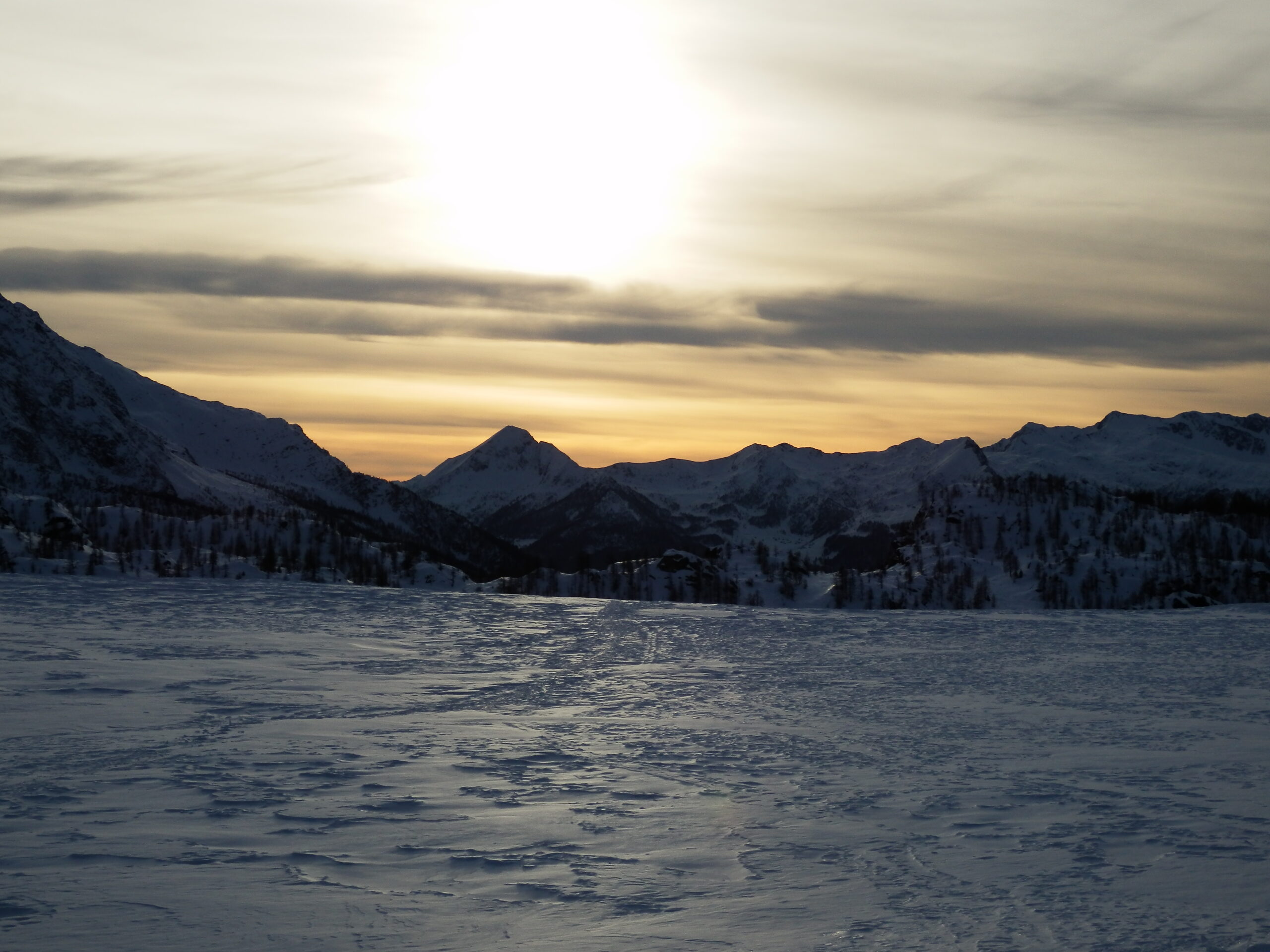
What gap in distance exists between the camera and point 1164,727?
18953 millimetres

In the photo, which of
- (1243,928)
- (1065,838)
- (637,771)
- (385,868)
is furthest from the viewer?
(637,771)

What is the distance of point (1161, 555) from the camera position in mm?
187000

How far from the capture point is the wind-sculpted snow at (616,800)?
938 centimetres

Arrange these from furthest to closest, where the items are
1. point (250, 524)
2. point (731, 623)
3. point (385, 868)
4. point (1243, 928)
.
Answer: point (250, 524) → point (731, 623) → point (385, 868) → point (1243, 928)

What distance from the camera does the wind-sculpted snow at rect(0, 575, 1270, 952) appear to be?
938cm

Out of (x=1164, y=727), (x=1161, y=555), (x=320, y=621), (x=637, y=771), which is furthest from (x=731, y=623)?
(x=1161, y=555)

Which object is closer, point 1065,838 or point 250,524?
point 1065,838

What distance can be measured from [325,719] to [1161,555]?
195609 millimetres

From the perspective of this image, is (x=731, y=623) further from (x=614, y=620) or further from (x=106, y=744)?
(x=106, y=744)

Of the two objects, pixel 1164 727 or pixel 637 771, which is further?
pixel 1164 727

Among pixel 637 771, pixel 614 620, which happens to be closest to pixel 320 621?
pixel 614 620

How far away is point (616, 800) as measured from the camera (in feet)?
44.3

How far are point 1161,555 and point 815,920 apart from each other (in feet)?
656

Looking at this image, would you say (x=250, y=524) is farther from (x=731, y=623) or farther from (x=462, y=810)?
(x=462, y=810)
